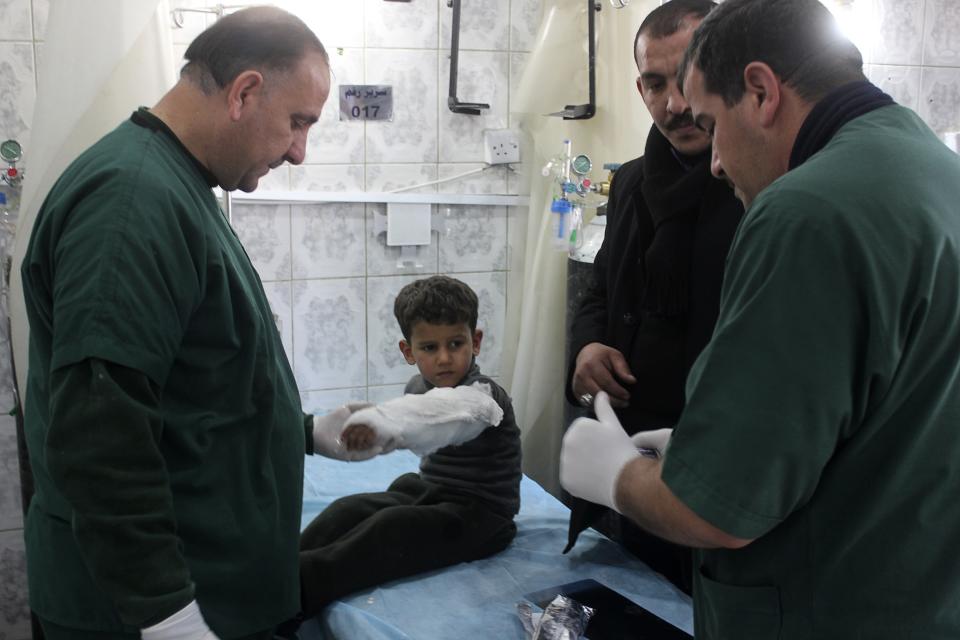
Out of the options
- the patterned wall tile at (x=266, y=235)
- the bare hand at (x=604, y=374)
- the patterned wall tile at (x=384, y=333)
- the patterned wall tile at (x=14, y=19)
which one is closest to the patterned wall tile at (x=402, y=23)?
the patterned wall tile at (x=266, y=235)

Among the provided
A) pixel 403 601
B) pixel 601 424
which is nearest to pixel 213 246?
pixel 601 424

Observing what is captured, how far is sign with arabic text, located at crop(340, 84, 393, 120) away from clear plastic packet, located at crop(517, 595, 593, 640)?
1769 mm

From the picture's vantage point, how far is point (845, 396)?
2.59ft

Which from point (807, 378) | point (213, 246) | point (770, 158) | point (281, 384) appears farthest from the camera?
point (281, 384)

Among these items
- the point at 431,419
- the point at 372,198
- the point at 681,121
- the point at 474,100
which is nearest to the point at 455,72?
the point at 474,100

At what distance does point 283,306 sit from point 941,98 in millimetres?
2594

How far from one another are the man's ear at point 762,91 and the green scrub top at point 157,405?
0.68 m

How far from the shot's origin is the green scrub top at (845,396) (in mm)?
787

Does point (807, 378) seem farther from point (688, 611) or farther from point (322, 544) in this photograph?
point (322, 544)

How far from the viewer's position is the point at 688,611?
1549mm

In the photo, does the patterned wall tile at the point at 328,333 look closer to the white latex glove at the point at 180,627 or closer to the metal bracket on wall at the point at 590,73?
the metal bracket on wall at the point at 590,73

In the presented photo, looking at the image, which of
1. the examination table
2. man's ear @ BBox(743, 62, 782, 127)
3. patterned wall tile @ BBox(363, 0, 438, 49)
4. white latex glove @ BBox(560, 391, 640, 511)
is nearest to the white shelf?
patterned wall tile @ BBox(363, 0, 438, 49)

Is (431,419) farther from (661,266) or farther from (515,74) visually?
(515,74)

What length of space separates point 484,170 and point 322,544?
5.05 feet
